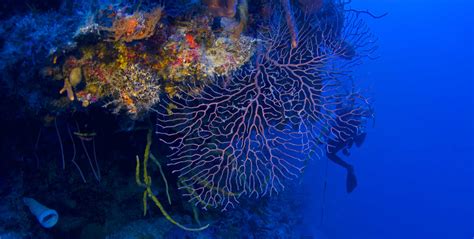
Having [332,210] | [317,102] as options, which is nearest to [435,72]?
[332,210]

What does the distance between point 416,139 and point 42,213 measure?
79.0 meters

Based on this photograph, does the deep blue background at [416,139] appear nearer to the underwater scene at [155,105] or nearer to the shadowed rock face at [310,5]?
the underwater scene at [155,105]

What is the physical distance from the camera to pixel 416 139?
67.9m

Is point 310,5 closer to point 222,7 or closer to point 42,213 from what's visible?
point 222,7

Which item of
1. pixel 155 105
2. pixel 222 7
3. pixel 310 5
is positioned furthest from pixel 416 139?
pixel 155 105

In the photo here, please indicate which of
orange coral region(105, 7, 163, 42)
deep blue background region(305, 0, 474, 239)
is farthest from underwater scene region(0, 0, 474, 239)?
deep blue background region(305, 0, 474, 239)

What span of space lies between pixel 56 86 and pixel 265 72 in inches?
79.4

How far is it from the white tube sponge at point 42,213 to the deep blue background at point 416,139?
24.7 meters

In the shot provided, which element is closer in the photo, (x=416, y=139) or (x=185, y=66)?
(x=185, y=66)

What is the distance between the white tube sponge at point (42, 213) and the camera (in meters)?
2.94

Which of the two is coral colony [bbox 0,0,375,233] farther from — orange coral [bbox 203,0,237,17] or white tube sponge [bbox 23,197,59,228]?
white tube sponge [bbox 23,197,59,228]

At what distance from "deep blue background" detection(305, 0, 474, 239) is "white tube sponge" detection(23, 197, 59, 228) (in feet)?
80.9

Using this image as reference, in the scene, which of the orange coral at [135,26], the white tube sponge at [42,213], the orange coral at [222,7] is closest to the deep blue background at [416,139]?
Answer: the white tube sponge at [42,213]

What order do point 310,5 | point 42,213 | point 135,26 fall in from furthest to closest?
1. point 310,5
2. point 42,213
3. point 135,26
